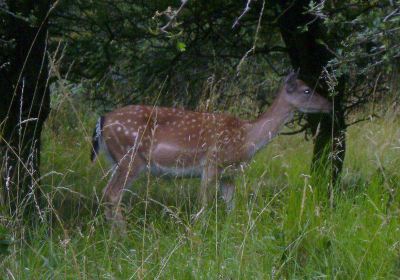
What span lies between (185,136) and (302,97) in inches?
37.9

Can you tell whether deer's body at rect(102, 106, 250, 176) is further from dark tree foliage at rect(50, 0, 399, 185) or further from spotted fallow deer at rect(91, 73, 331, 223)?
dark tree foliage at rect(50, 0, 399, 185)

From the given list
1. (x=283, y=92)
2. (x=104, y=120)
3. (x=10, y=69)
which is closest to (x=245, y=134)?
(x=283, y=92)

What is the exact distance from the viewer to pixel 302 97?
6914 mm

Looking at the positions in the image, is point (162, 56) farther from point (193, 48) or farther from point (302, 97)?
point (302, 97)

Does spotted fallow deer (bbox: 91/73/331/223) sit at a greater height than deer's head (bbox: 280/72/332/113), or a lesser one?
lesser

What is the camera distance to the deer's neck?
271 inches

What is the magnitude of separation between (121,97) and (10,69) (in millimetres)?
1758

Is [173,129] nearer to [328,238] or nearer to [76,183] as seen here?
[76,183]

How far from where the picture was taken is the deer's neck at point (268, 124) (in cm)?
689

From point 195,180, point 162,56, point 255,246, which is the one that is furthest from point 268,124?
point 255,246

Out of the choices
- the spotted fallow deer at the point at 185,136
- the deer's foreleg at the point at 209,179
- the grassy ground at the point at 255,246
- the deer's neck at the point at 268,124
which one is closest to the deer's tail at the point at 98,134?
the spotted fallow deer at the point at 185,136

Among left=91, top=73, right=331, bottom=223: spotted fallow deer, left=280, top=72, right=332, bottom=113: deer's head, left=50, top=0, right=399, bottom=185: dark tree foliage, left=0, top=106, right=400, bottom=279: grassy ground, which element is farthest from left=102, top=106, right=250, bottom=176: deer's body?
left=0, top=106, right=400, bottom=279: grassy ground

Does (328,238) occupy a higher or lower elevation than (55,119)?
higher

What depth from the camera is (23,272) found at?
3781 millimetres
